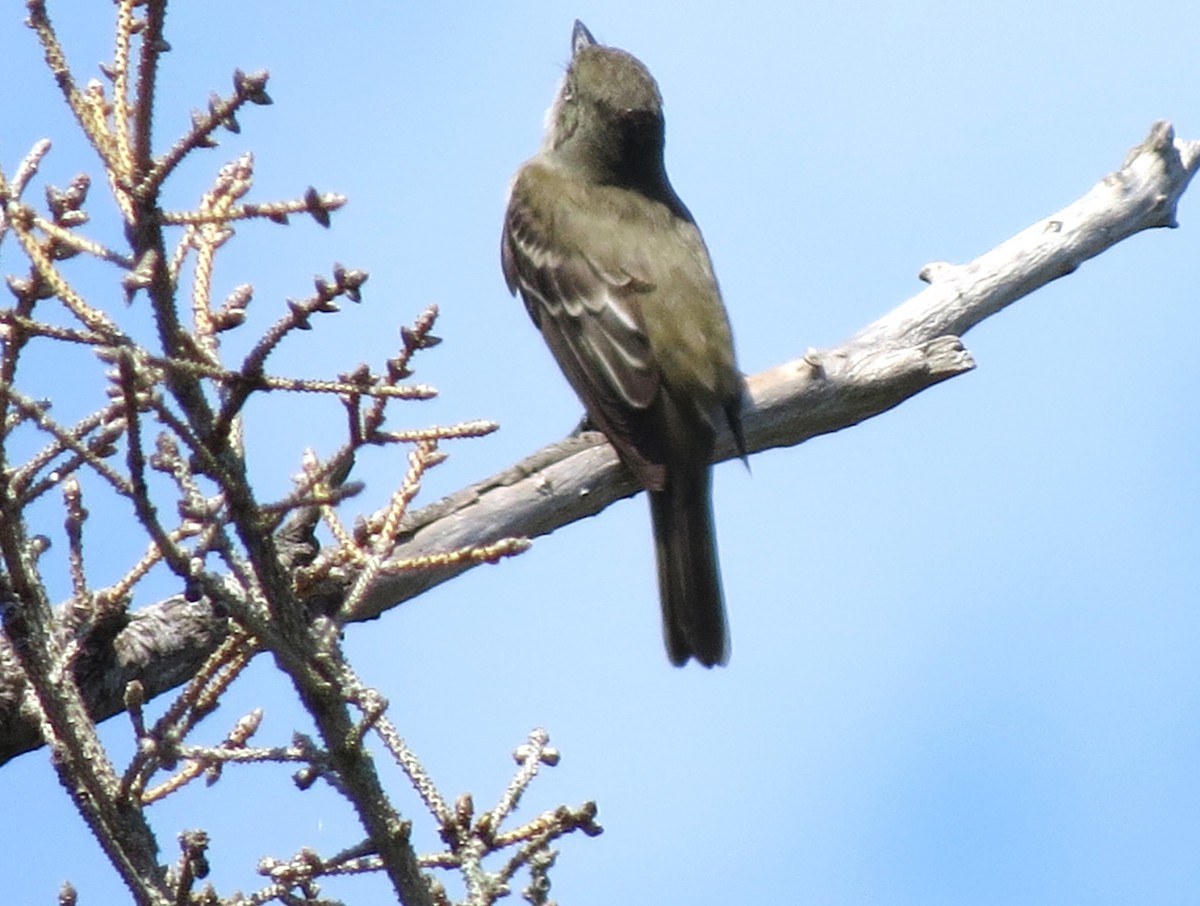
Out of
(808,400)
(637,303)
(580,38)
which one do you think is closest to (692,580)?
(808,400)

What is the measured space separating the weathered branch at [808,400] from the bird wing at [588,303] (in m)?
0.24

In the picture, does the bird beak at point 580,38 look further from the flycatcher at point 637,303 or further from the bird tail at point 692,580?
the bird tail at point 692,580

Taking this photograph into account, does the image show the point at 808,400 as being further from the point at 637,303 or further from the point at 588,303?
the point at 588,303

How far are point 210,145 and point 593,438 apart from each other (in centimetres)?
345

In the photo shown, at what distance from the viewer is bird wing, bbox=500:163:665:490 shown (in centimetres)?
612

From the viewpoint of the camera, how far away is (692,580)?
632 centimetres

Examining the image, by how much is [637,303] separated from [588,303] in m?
0.22

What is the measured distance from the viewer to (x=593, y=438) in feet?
19.4

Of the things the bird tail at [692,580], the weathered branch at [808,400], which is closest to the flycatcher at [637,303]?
the bird tail at [692,580]

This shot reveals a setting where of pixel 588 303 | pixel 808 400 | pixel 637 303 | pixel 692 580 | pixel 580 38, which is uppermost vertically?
pixel 580 38

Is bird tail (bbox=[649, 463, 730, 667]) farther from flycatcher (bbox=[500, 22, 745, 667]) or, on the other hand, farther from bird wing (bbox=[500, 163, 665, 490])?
bird wing (bbox=[500, 163, 665, 490])

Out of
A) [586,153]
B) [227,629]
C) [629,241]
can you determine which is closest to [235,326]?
[227,629]

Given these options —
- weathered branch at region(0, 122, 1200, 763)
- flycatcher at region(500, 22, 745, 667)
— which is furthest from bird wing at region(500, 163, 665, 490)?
weathered branch at region(0, 122, 1200, 763)

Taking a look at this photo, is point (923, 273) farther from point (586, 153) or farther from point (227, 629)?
point (227, 629)
